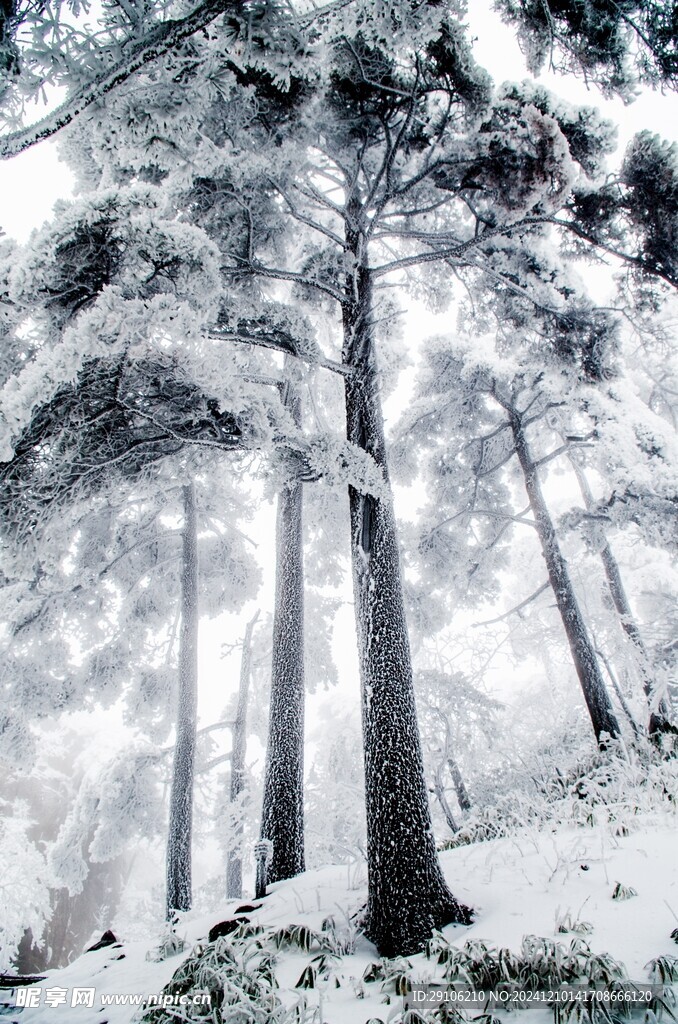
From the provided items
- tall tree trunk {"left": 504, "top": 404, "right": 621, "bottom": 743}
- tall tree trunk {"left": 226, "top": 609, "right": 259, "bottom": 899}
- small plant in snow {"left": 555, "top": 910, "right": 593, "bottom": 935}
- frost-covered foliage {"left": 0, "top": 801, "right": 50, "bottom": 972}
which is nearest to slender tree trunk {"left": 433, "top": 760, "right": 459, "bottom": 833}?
tall tree trunk {"left": 504, "top": 404, "right": 621, "bottom": 743}

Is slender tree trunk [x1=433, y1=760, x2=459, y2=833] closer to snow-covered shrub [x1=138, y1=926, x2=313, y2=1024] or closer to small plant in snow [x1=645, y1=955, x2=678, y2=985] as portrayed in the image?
snow-covered shrub [x1=138, y1=926, x2=313, y2=1024]

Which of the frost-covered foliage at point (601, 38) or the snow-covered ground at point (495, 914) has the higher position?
the frost-covered foliage at point (601, 38)

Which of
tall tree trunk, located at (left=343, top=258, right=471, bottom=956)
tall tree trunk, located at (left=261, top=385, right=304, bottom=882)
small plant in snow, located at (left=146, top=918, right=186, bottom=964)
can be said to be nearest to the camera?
tall tree trunk, located at (left=343, top=258, right=471, bottom=956)

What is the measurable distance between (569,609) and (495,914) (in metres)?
5.78

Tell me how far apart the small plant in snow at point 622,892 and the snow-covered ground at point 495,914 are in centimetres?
4

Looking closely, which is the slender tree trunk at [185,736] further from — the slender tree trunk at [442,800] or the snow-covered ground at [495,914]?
the slender tree trunk at [442,800]

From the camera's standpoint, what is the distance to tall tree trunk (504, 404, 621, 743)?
789 cm

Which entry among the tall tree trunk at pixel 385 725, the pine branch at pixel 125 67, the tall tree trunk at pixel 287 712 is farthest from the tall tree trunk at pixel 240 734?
the pine branch at pixel 125 67

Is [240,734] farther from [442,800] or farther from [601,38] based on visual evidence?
[601,38]

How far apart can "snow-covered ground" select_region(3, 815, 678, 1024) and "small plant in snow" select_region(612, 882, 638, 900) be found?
39 mm

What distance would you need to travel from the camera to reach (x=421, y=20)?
4.05 meters

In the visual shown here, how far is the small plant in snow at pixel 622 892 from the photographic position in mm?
3326

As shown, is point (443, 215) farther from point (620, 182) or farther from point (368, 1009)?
point (368, 1009)

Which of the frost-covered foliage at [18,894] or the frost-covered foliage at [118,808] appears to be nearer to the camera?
the frost-covered foliage at [118,808]
